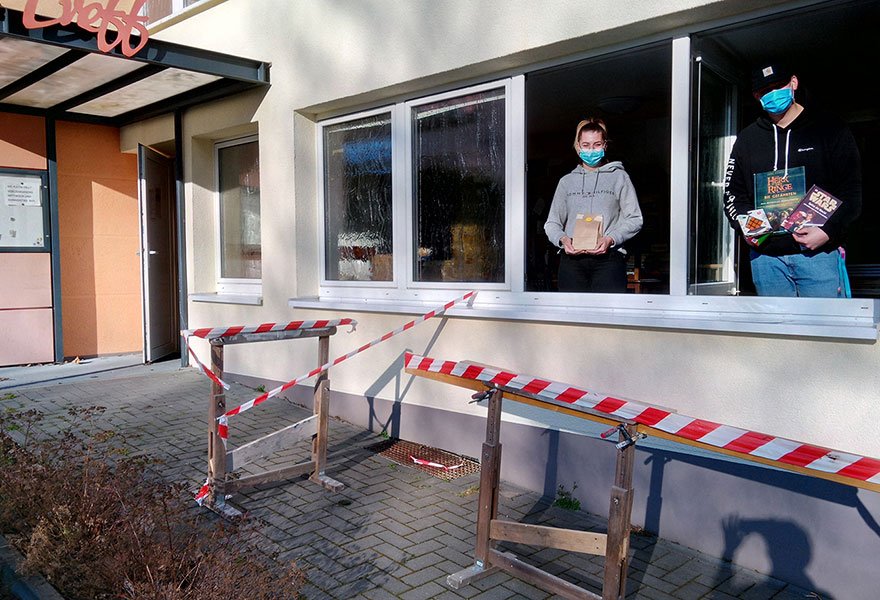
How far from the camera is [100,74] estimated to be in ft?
22.7

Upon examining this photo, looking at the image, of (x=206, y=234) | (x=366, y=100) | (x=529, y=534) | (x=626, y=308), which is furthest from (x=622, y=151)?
(x=206, y=234)

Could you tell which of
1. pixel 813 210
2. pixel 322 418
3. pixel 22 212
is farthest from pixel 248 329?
pixel 22 212

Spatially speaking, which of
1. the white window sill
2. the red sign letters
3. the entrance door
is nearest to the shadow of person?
the white window sill

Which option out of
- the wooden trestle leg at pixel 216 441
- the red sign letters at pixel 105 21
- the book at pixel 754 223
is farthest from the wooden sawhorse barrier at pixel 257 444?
the red sign letters at pixel 105 21

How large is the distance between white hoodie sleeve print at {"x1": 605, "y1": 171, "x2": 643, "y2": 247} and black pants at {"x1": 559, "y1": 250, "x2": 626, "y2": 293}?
0.39 feet

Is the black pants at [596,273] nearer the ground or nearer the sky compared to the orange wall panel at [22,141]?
nearer the ground

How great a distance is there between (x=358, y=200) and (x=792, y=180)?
3851 millimetres

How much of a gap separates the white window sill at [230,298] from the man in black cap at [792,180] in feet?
16.4

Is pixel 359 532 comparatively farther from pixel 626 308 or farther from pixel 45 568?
pixel 626 308

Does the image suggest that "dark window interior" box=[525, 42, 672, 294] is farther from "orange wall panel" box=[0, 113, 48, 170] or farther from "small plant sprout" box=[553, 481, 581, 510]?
"orange wall panel" box=[0, 113, 48, 170]

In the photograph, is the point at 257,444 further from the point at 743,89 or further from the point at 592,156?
the point at 743,89

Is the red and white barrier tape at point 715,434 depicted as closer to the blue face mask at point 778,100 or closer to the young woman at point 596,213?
the young woman at point 596,213

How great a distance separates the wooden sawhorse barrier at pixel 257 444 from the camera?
424 cm

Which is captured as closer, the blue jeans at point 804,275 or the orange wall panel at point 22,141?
the blue jeans at point 804,275
